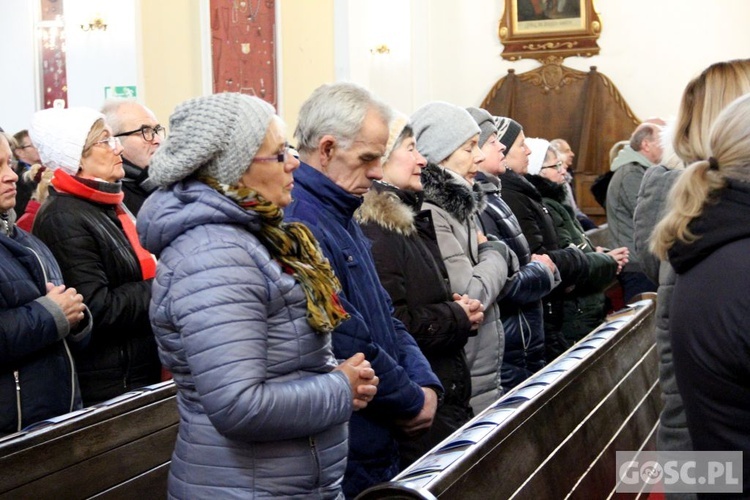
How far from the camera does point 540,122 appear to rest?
13.7 m

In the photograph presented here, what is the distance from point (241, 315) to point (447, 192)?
194cm

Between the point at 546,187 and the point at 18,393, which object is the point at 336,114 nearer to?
the point at 18,393

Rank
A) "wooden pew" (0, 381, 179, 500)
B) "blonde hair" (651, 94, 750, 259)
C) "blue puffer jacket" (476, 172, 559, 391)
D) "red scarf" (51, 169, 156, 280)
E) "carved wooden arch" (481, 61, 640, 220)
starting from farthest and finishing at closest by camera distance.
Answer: "carved wooden arch" (481, 61, 640, 220), "blue puffer jacket" (476, 172, 559, 391), "red scarf" (51, 169, 156, 280), "wooden pew" (0, 381, 179, 500), "blonde hair" (651, 94, 750, 259)

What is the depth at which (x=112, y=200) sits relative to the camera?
3783 mm

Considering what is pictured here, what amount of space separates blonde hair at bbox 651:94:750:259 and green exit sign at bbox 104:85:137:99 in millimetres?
6374

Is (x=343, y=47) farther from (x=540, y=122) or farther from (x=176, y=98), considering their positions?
(x=540, y=122)

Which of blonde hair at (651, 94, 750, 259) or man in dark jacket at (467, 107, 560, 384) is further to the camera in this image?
man in dark jacket at (467, 107, 560, 384)

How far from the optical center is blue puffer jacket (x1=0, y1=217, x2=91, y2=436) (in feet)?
10.4

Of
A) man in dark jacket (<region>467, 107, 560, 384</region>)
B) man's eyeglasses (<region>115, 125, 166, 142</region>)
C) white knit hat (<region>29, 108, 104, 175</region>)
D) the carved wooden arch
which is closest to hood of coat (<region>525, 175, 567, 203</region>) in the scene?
man in dark jacket (<region>467, 107, 560, 384</region>)

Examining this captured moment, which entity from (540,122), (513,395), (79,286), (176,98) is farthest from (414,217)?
(540,122)

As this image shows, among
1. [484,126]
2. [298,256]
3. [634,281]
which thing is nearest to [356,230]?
[298,256]

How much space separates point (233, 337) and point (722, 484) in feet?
3.46

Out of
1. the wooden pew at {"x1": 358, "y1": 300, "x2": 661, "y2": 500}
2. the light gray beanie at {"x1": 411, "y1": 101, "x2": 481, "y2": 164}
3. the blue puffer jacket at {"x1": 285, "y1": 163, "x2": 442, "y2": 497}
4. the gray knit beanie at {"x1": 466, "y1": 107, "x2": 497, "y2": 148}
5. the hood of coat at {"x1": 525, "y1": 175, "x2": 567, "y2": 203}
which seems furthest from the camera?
the hood of coat at {"x1": 525, "y1": 175, "x2": 567, "y2": 203}

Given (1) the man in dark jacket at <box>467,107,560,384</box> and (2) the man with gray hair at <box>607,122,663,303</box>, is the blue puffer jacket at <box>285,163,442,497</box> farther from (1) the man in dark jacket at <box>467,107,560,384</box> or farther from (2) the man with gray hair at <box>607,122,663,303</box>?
(2) the man with gray hair at <box>607,122,663,303</box>
